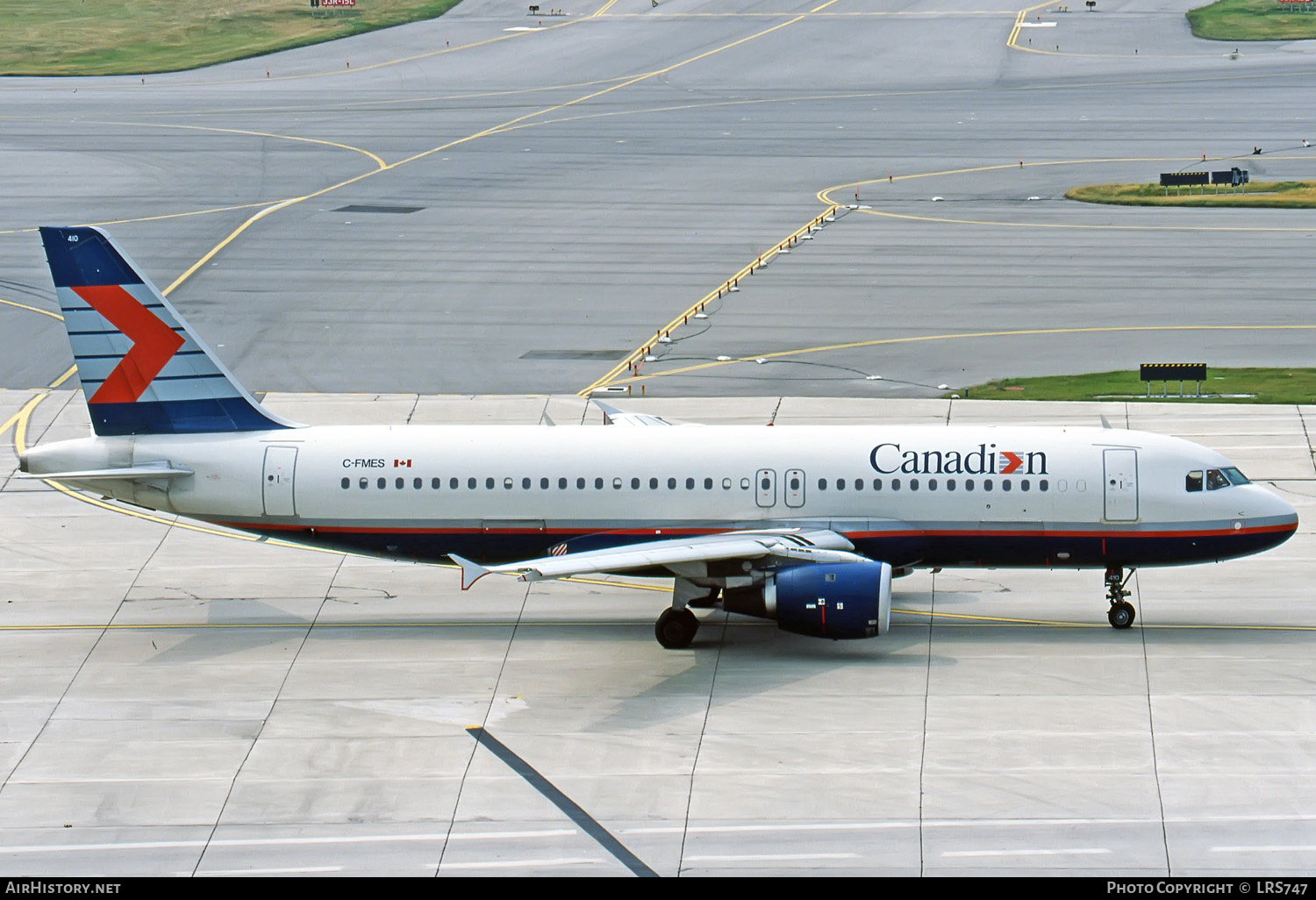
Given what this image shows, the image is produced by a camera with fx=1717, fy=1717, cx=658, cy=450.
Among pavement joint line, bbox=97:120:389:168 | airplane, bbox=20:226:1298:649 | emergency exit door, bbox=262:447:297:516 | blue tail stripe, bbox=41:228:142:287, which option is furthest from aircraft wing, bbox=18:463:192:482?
pavement joint line, bbox=97:120:389:168

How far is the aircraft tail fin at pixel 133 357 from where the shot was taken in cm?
3969

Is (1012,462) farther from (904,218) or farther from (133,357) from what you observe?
(904,218)

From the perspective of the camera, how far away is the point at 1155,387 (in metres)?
57.4

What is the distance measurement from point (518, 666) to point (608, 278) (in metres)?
37.6

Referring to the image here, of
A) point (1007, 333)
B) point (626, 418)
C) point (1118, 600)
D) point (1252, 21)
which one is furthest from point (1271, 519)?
point (1252, 21)

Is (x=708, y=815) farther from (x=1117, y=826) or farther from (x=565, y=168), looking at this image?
(x=565, y=168)

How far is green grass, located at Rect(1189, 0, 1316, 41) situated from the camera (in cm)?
12775

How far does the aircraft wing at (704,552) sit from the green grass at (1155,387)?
778 inches

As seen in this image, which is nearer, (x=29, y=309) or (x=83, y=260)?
(x=83, y=260)

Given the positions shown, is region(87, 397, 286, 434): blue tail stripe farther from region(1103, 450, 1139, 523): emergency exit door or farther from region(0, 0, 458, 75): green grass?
region(0, 0, 458, 75): green grass

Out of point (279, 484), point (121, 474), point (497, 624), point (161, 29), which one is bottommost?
point (497, 624)

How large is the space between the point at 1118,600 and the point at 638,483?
442 inches

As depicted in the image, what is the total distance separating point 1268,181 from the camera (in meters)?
86.4

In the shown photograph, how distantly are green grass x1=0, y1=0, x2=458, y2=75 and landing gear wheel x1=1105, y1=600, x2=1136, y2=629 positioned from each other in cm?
10152
